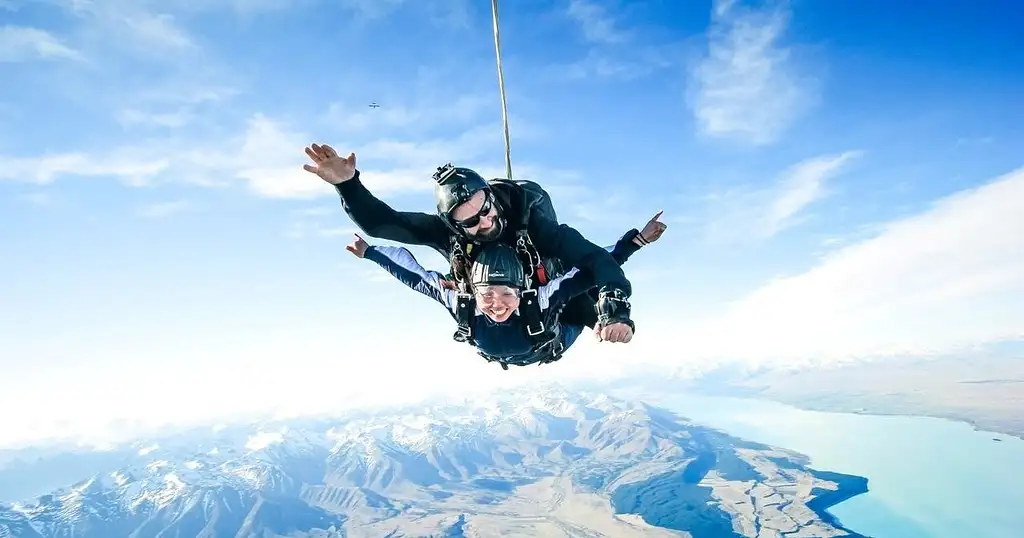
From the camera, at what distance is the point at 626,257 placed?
507 centimetres

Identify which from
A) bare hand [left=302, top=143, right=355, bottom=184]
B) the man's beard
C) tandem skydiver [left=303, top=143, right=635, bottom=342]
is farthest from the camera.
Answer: the man's beard

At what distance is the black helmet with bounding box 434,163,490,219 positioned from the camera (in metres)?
4.18

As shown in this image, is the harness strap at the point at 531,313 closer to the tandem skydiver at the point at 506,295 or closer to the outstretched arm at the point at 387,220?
the tandem skydiver at the point at 506,295

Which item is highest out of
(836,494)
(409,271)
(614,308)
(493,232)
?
(493,232)

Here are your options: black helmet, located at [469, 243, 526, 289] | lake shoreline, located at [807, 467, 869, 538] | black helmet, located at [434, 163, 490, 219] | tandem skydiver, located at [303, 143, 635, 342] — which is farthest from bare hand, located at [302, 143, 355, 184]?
lake shoreline, located at [807, 467, 869, 538]

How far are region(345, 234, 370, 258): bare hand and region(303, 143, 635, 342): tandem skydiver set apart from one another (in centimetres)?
91

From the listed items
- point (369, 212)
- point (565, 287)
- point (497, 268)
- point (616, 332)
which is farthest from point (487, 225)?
point (616, 332)

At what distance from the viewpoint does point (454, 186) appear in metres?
4.21

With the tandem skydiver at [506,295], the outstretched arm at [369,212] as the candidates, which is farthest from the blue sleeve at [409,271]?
the outstretched arm at [369,212]

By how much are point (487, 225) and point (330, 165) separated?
136 cm

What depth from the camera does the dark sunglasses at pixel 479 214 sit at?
168 inches

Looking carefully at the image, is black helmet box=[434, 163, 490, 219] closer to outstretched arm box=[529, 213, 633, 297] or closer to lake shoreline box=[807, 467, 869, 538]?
outstretched arm box=[529, 213, 633, 297]

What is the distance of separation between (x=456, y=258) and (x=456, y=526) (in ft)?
654

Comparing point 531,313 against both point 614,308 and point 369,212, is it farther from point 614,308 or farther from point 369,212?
point 369,212
